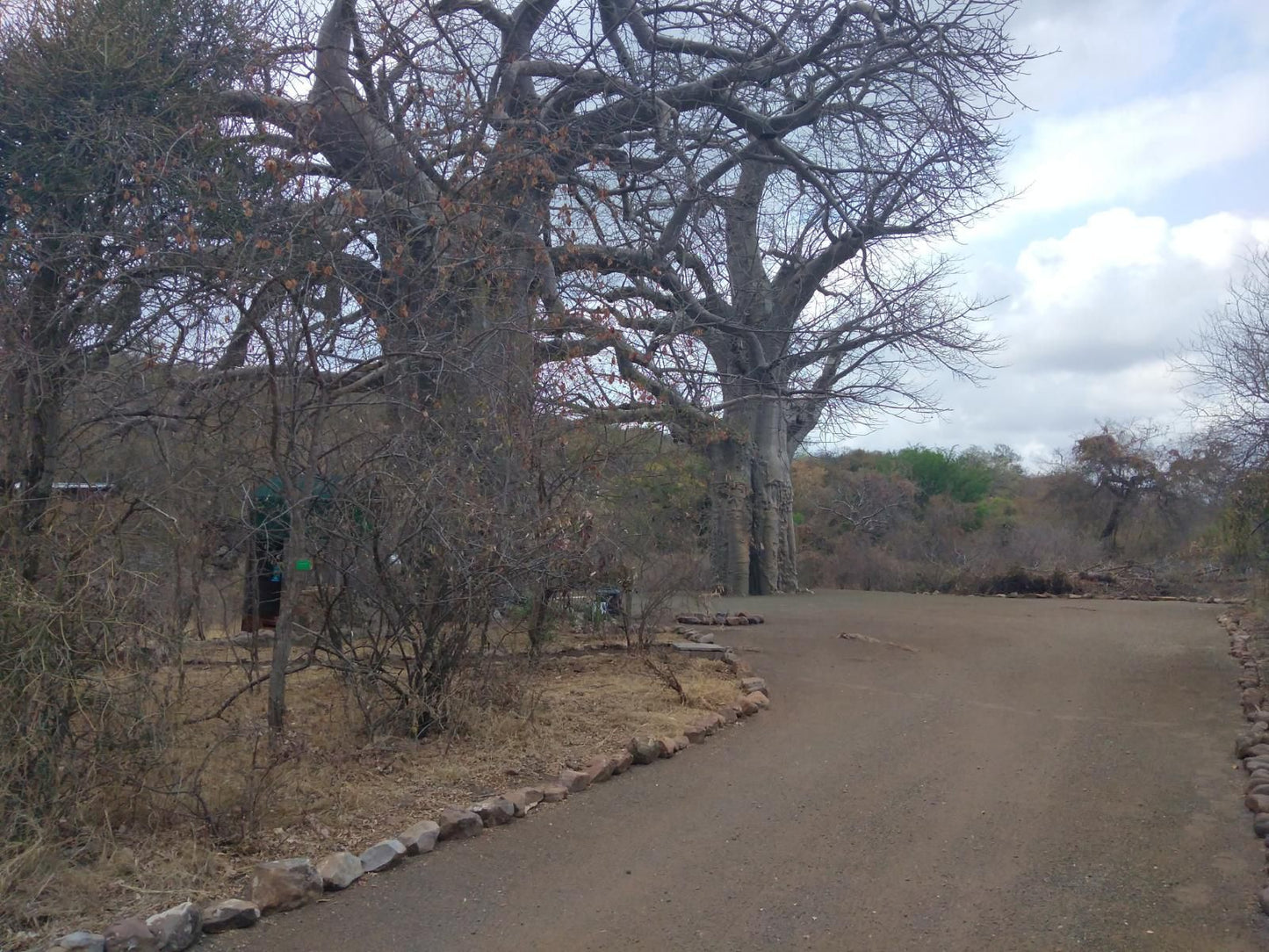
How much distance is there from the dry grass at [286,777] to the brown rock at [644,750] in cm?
20

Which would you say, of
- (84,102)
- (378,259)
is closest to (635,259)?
(378,259)

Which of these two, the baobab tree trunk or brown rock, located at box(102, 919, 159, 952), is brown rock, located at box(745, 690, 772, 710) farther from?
the baobab tree trunk

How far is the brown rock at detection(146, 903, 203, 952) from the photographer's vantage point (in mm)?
3885

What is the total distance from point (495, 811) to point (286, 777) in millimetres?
1046

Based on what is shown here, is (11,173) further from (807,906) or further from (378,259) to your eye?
(807,906)

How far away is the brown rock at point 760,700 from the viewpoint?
805 centimetres

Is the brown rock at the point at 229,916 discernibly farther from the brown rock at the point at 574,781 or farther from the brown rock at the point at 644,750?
the brown rock at the point at 644,750

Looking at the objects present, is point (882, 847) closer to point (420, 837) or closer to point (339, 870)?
point (420, 837)

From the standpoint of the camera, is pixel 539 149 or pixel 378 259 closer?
pixel 378 259

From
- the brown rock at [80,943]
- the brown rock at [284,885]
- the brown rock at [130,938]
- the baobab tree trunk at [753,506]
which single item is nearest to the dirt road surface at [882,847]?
the brown rock at [284,885]

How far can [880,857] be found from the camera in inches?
193

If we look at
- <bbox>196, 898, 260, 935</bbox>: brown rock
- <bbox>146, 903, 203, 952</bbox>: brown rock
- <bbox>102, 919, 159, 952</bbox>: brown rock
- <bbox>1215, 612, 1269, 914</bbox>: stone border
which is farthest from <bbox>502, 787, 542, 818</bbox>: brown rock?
<bbox>1215, 612, 1269, 914</bbox>: stone border

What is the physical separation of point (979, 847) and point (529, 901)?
213cm

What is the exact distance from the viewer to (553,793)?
580cm
